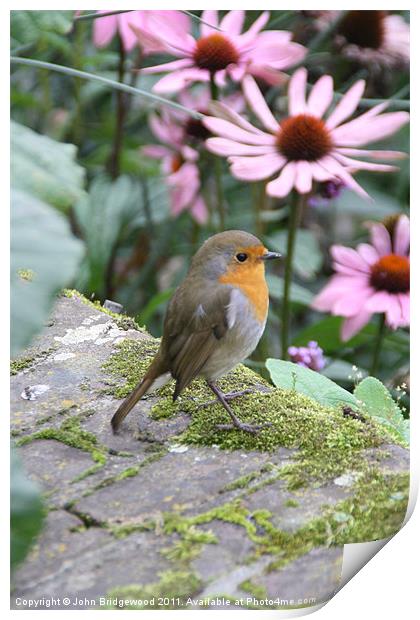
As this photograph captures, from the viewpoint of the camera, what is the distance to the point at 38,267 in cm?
88

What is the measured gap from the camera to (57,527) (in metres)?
1.17

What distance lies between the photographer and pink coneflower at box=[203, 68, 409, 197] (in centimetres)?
135

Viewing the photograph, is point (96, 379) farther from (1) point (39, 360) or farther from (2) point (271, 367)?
(2) point (271, 367)

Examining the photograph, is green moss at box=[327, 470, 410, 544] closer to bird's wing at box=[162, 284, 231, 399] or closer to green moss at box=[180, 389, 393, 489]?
green moss at box=[180, 389, 393, 489]

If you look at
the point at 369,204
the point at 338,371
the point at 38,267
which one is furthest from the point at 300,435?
the point at 38,267

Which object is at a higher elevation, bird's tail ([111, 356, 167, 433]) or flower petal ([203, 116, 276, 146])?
flower petal ([203, 116, 276, 146])

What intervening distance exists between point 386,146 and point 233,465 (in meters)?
0.50

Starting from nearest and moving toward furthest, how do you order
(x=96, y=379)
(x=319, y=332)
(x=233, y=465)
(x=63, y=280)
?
(x=63, y=280)
(x=233, y=465)
(x=96, y=379)
(x=319, y=332)

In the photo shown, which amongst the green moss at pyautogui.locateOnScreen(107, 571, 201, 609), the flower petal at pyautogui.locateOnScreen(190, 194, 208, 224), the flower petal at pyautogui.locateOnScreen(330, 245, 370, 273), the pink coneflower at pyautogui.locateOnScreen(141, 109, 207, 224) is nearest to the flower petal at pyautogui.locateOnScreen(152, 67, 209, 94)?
the pink coneflower at pyautogui.locateOnScreen(141, 109, 207, 224)

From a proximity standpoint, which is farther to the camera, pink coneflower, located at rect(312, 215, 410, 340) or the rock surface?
pink coneflower, located at rect(312, 215, 410, 340)

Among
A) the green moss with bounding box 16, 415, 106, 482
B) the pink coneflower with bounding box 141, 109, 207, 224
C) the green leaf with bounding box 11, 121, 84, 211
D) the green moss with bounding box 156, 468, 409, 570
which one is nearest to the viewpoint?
the green leaf with bounding box 11, 121, 84, 211

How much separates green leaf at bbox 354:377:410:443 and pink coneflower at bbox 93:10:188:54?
0.57 meters

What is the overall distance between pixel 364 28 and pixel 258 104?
Answer: 214 millimetres
